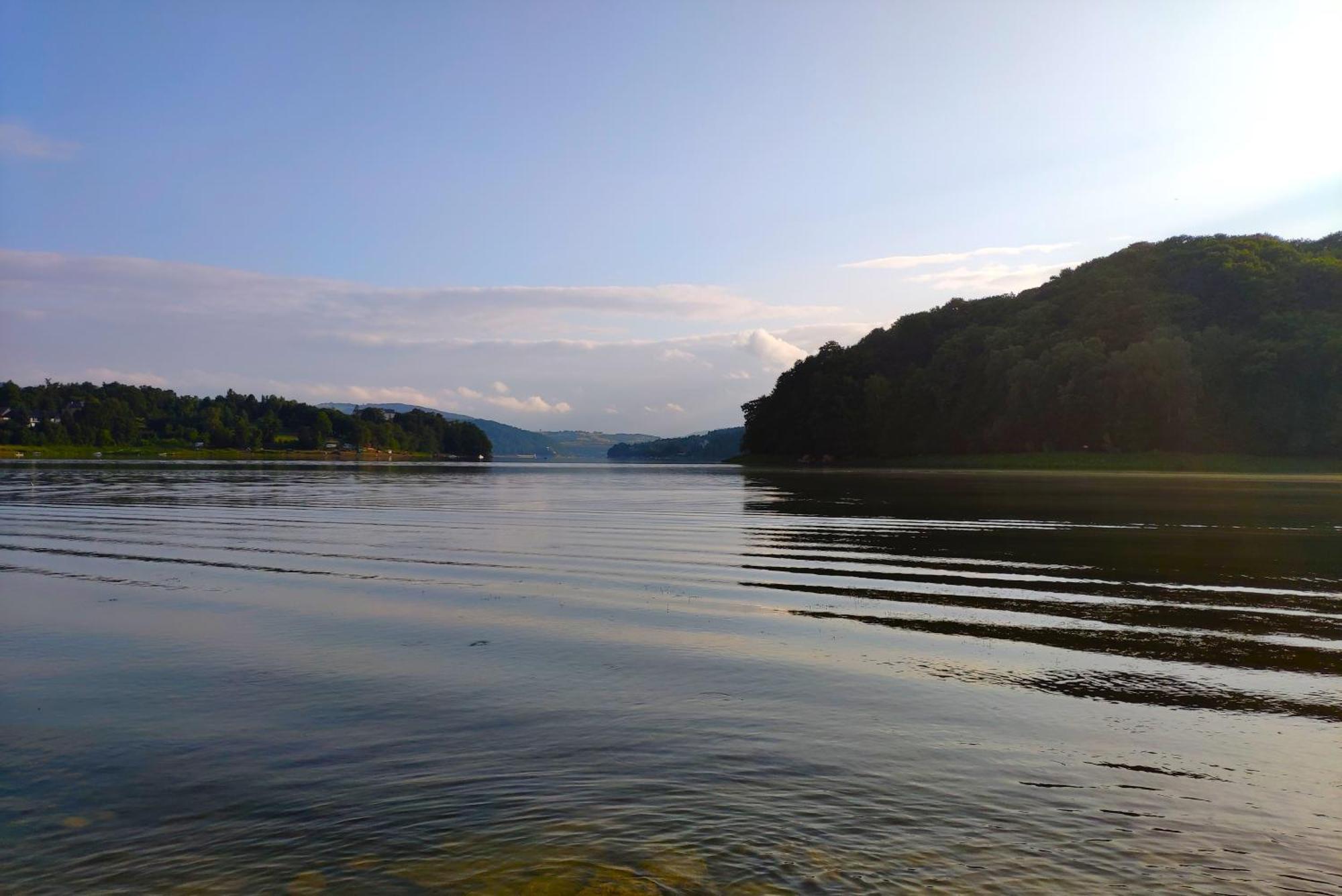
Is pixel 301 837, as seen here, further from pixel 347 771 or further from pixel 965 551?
pixel 965 551

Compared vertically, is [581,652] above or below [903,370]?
below

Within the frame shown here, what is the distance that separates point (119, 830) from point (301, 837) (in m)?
1.36

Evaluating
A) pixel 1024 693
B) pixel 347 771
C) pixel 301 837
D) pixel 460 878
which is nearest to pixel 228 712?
pixel 347 771

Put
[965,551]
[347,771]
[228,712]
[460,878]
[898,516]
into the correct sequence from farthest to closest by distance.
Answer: [898,516], [965,551], [228,712], [347,771], [460,878]

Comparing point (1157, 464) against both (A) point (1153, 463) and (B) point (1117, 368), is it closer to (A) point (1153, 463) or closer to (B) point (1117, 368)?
(A) point (1153, 463)

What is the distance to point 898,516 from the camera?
118 ft

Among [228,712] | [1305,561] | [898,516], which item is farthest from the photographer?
[898,516]

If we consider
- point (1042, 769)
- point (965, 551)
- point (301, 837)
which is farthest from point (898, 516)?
point (301, 837)

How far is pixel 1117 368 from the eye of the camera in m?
113

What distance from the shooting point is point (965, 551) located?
23906mm

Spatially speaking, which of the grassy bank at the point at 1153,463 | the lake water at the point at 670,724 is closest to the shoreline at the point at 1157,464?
the grassy bank at the point at 1153,463

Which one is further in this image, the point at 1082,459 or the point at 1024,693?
the point at 1082,459

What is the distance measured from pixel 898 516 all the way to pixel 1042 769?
28.9m

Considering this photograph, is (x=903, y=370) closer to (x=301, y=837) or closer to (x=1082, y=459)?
(x=1082, y=459)
